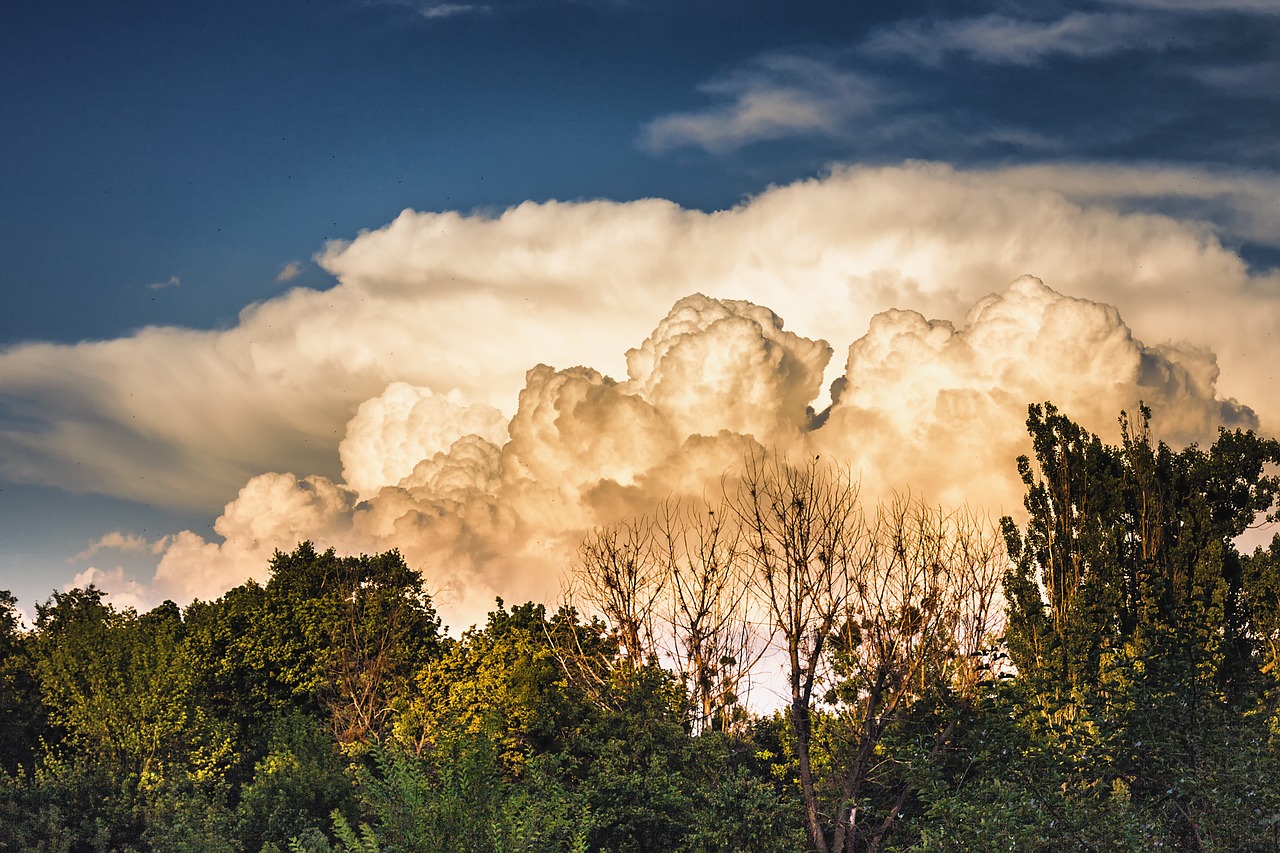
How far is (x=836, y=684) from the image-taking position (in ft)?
60.3

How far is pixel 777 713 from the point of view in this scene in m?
24.1

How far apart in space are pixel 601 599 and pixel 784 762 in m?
7.35

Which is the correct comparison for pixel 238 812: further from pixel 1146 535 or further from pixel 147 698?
pixel 1146 535

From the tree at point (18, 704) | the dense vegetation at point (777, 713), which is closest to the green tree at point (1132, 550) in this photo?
the dense vegetation at point (777, 713)

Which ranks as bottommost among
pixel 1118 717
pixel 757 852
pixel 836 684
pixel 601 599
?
pixel 757 852

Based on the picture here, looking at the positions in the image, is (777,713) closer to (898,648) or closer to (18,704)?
(898,648)

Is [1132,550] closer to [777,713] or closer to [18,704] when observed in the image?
[777,713]

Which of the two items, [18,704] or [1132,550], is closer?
[1132,550]

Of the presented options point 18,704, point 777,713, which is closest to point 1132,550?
point 777,713

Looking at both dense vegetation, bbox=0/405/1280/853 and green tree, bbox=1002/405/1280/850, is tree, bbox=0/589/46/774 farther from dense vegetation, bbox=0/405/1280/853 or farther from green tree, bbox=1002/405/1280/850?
green tree, bbox=1002/405/1280/850

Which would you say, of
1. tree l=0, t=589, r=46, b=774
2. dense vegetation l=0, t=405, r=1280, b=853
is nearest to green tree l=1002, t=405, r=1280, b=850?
dense vegetation l=0, t=405, r=1280, b=853

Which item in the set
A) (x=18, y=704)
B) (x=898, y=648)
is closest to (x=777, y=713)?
(x=898, y=648)

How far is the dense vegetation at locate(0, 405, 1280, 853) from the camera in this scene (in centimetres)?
1170

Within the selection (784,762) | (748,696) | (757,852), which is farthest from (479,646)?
(757,852)
